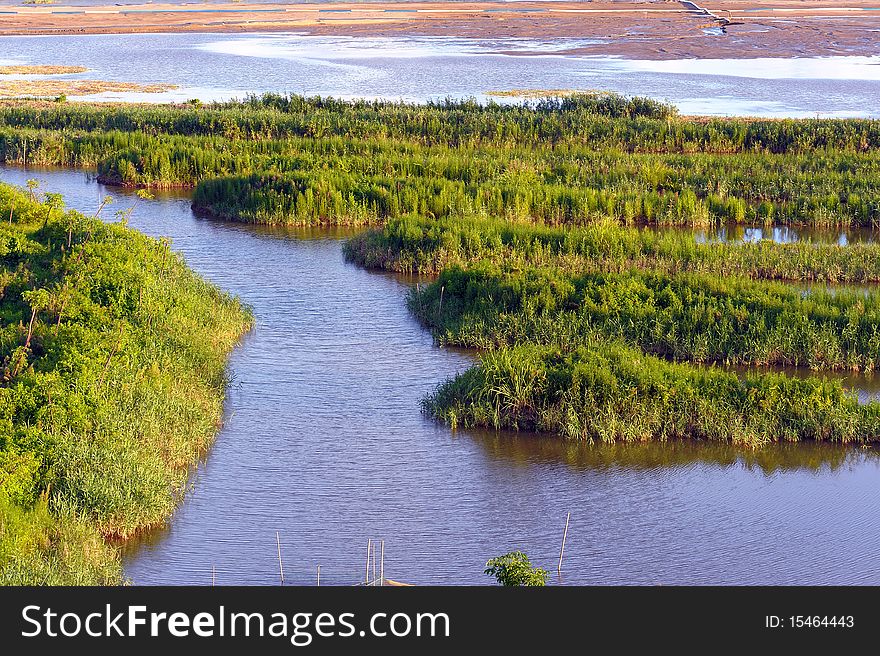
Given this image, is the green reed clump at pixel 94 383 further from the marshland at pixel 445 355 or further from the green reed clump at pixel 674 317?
the green reed clump at pixel 674 317

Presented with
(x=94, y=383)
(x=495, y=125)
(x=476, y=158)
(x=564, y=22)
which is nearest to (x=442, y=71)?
(x=495, y=125)

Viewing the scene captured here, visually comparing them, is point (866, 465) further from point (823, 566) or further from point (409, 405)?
point (409, 405)

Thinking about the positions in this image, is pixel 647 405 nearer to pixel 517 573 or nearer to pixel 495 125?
pixel 517 573

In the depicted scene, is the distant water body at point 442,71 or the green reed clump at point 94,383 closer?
the green reed clump at point 94,383

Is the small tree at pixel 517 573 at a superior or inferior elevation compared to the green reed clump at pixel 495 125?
inferior

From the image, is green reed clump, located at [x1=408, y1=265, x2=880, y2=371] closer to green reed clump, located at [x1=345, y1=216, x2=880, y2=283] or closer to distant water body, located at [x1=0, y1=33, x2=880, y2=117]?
green reed clump, located at [x1=345, y1=216, x2=880, y2=283]

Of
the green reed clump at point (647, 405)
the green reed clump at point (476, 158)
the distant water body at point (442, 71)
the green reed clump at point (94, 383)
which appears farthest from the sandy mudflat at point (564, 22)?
the green reed clump at point (647, 405)

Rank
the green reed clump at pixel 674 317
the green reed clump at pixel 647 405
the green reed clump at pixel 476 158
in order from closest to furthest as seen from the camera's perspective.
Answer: the green reed clump at pixel 647 405 < the green reed clump at pixel 674 317 < the green reed clump at pixel 476 158
